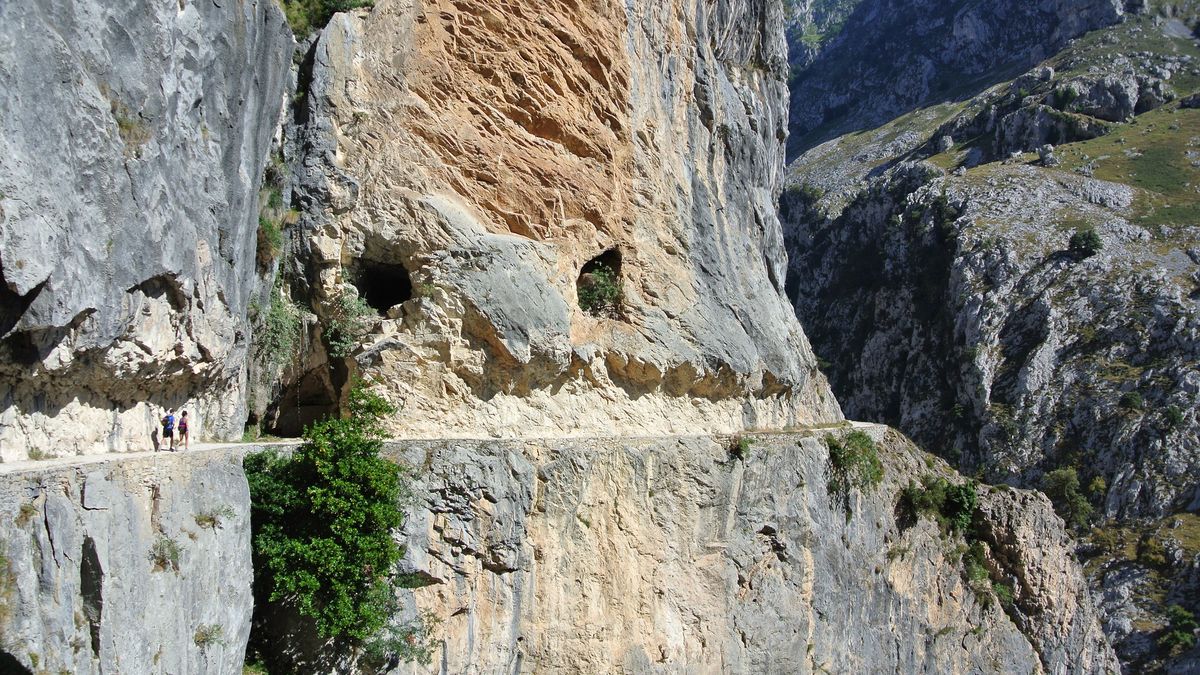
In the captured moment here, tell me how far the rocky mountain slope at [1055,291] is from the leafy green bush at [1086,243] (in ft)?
0.53

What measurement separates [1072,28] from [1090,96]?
67.9 ft

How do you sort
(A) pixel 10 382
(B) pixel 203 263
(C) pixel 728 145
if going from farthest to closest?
(C) pixel 728 145 < (B) pixel 203 263 < (A) pixel 10 382

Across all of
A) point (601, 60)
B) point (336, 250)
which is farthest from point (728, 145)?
point (336, 250)

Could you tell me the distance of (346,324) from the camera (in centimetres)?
1788

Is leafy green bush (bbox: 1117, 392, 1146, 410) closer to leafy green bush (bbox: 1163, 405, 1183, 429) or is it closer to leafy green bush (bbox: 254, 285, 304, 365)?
leafy green bush (bbox: 1163, 405, 1183, 429)

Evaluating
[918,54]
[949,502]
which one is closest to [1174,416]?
[949,502]

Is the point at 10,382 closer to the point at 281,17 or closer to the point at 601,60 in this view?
the point at 281,17

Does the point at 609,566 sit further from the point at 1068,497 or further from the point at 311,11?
the point at 1068,497

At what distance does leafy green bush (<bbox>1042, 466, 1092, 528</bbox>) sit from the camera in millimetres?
49781

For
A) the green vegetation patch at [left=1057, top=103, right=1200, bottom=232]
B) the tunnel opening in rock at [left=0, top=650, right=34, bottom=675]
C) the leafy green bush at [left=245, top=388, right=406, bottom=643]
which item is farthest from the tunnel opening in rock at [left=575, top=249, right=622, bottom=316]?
the green vegetation patch at [left=1057, top=103, right=1200, bottom=232]

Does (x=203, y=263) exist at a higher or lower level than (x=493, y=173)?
lower

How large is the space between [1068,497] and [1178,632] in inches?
374

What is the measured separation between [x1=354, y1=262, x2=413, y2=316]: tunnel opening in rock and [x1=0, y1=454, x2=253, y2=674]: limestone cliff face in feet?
23.4

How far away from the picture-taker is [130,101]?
1118cm
